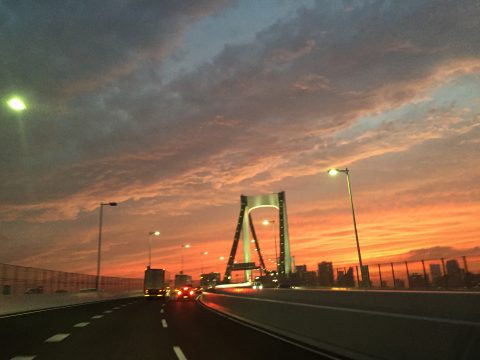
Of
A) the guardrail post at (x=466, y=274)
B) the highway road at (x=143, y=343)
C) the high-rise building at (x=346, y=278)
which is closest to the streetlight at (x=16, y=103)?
the highway road at (x=143, y=343)

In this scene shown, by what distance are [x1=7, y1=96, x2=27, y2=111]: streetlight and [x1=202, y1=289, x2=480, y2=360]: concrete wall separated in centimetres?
1056

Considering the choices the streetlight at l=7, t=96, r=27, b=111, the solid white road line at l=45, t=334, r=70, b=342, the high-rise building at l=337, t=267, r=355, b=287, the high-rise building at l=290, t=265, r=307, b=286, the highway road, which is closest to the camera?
the highway road

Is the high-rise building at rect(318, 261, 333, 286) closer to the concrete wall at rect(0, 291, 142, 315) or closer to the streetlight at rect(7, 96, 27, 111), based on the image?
the concrete wall at rect(0, 291, 142, 315)

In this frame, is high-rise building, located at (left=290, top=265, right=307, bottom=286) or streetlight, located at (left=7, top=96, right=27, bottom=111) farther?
high-rise building, located at (left=290, top=265, right=307, bottom=286)

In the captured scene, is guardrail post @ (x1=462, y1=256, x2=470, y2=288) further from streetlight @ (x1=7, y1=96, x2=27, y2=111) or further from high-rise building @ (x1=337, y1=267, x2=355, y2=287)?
streetlight @ (x1=7, y1=96, x2=27, y2=111)

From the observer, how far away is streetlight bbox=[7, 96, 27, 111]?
43.0 ft

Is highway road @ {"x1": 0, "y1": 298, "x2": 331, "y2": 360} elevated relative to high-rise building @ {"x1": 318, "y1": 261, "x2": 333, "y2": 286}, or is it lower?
lower

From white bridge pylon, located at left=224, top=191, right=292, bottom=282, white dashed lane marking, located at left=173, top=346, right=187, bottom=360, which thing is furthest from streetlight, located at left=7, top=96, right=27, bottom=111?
white bridge pylon, located at left=224, top=191, right=292, bottom=282

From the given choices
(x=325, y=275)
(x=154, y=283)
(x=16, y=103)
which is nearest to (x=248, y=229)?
(x=154, y=283)

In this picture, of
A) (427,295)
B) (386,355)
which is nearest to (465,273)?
(427,295)

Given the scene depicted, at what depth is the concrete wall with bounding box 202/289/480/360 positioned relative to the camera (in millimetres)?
5960

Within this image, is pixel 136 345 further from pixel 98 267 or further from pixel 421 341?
pixel 98 267

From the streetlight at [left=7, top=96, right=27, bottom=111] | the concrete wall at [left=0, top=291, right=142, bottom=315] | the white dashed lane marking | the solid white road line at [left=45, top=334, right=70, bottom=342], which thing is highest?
the streetlight at [left=7, top=96, right=27, bottom=111]

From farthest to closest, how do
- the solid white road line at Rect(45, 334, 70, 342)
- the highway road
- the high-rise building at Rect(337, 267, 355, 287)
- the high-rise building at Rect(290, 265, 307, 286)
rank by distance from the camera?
the high-rise building at Rect(290, 265, 307, 286)
the high-rise building at Rect(337, 267, 355, 287)
the solid white road line at Rect(45, 334, 70, 342)
the highway road
